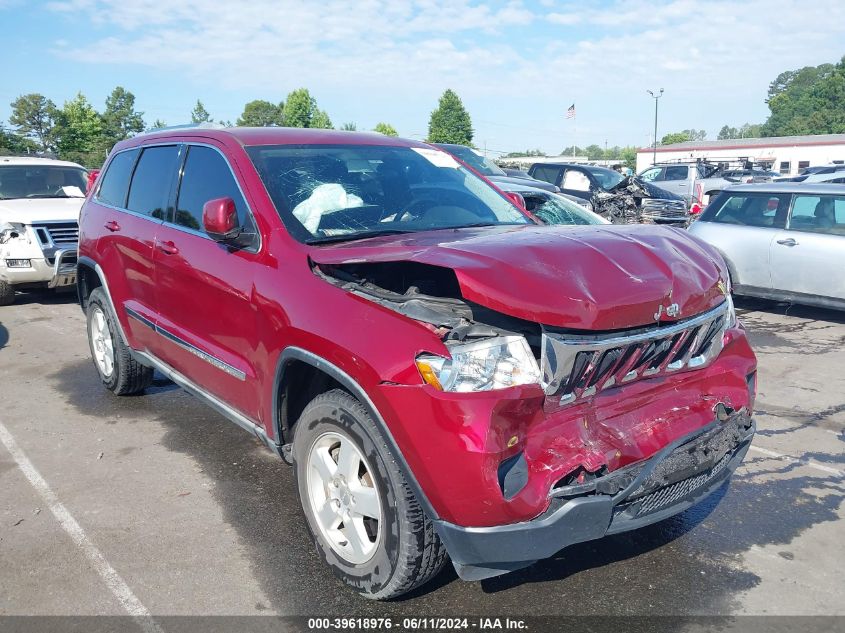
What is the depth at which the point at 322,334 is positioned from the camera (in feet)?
9.62

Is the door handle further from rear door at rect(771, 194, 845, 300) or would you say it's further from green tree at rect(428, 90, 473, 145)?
green tree at rect(428, 90, 473, 145)

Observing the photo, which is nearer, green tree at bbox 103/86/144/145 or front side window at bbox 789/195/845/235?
front side window at bbox 789/195/845/235

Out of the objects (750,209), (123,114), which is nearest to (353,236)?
(750,209)

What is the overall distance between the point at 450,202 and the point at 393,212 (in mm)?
Answer: 409

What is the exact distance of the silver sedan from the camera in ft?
26.6

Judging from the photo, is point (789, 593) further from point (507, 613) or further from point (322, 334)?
point (322, 334)

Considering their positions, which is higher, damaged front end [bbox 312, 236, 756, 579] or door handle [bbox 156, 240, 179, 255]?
door handle [bbox 156, 240, 179, 255]

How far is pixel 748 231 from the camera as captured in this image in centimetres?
890

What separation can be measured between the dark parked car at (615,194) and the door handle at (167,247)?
1143 centimetres

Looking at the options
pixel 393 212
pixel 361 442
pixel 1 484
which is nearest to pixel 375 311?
pixel 361 442

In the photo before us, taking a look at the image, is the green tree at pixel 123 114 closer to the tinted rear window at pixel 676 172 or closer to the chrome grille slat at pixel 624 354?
the tinted rear window at pixel 676 172

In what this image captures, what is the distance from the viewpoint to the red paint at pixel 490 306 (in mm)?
2492

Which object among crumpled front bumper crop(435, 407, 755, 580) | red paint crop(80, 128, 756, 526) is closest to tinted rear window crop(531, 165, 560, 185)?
red paint crop(80, 128, 756, 526)

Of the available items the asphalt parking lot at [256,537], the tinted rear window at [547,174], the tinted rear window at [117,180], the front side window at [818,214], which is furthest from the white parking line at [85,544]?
the tinted rear window at [547,174]
